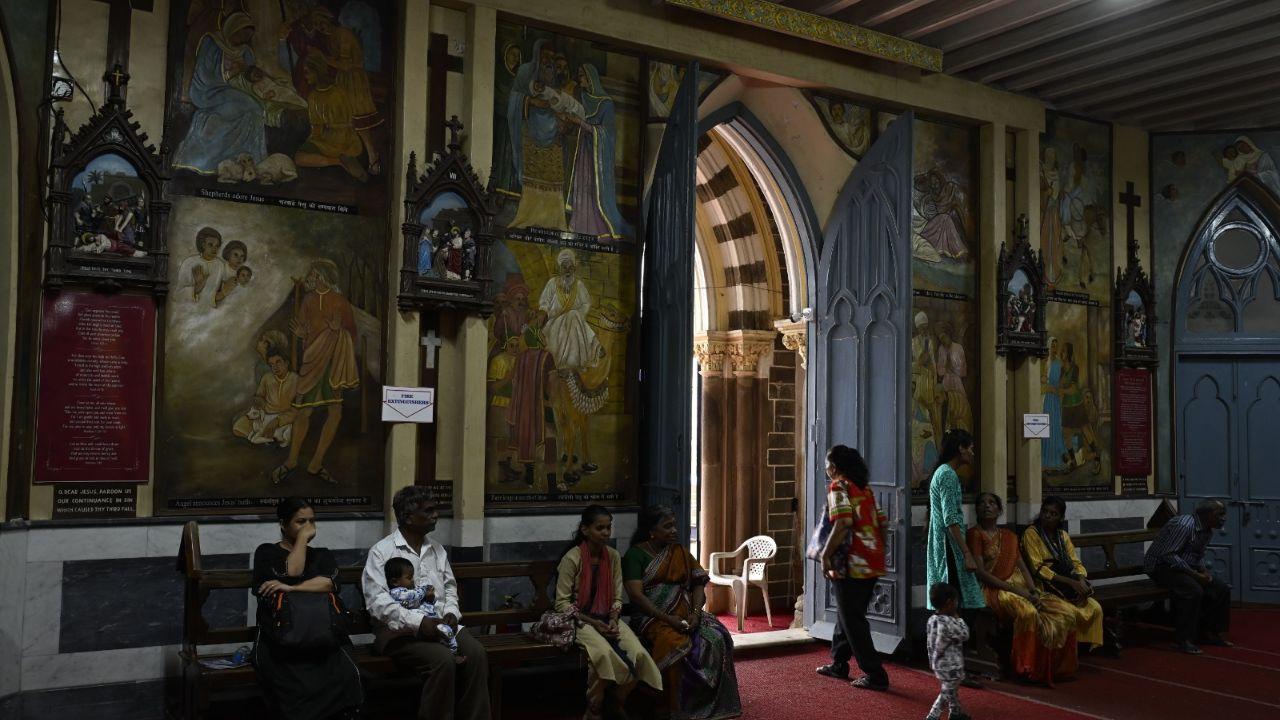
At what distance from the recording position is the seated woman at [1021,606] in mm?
7625

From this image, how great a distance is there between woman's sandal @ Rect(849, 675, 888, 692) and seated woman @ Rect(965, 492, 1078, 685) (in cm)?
105

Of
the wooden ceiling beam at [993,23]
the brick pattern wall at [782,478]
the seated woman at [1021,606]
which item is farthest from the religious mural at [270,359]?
the brick pattern wall at [782,478]

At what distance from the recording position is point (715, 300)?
471 inches

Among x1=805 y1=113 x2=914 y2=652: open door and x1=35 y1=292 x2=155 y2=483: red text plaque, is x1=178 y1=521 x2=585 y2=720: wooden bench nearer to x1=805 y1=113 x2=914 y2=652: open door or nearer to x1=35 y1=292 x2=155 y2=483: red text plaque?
x1=35 y1=292 x2=155 y2=483: red text plaque

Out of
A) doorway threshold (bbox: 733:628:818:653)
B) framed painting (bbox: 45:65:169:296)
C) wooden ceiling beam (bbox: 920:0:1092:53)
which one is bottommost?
doorway threshold (bbox: 733:628:818:653)

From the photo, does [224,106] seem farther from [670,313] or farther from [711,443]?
[711,443]

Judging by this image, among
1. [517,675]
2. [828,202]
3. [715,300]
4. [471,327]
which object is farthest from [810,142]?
[517,675]

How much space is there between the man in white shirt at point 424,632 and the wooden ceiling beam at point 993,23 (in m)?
5.83

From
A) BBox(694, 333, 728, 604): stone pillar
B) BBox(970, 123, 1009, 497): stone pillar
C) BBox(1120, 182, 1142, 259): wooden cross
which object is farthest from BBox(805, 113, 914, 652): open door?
BBox(1120, 182, 1142, 259): wooden cross

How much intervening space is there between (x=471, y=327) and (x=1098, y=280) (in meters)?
6.69

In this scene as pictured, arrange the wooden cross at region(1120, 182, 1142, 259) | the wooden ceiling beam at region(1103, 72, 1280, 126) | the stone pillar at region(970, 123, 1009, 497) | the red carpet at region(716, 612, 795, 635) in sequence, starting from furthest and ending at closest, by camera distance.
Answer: the wooden cross at region(1120, 182, 1142, 259), the red carpet at region(716, 612, 795, 635), the wooden ceiling beam at region(1103, 72, 1280, 126), the stone pillar at region(970, 123, 1009, 497)

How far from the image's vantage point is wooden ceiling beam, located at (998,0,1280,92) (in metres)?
8.11

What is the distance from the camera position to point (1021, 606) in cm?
772

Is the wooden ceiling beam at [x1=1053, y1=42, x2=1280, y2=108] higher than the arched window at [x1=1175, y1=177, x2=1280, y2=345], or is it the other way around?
the wooden ceiling beam at [x1=1053, y1=42, x2=1280, y2=108]
